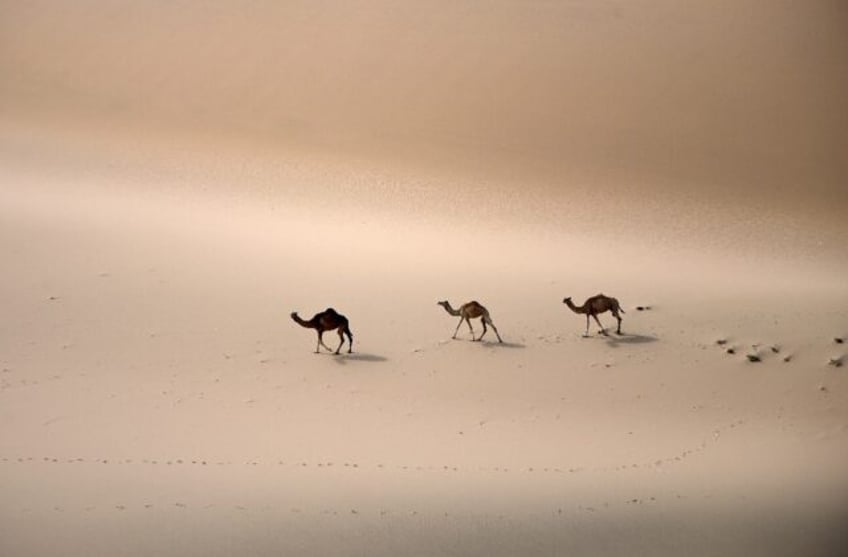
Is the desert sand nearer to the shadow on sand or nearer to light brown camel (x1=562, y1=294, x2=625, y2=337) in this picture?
the shadow on sand

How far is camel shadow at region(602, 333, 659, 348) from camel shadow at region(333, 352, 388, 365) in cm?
234

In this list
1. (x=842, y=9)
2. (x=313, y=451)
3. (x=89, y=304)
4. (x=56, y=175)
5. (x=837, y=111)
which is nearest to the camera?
(x=313, y=451)

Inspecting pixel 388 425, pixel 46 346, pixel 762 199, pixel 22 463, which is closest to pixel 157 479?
pixel 22 463

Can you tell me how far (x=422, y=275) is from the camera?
12.0 metres

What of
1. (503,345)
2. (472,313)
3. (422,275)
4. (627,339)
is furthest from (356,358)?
(627,339)

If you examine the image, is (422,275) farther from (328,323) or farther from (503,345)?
(328,323)

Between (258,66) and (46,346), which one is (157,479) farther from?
(258,66)

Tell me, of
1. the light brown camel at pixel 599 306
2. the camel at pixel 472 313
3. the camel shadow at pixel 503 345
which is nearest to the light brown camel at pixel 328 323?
the camel at pixel 472 313

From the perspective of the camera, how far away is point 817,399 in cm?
929

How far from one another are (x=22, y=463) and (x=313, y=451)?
2046mm

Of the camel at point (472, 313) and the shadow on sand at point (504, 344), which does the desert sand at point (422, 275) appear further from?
the camel at point (472, 313)

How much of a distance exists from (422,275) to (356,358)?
239 centimetres

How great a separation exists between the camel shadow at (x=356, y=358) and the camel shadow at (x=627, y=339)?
234cm

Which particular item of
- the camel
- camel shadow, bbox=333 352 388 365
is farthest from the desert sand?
the camel
